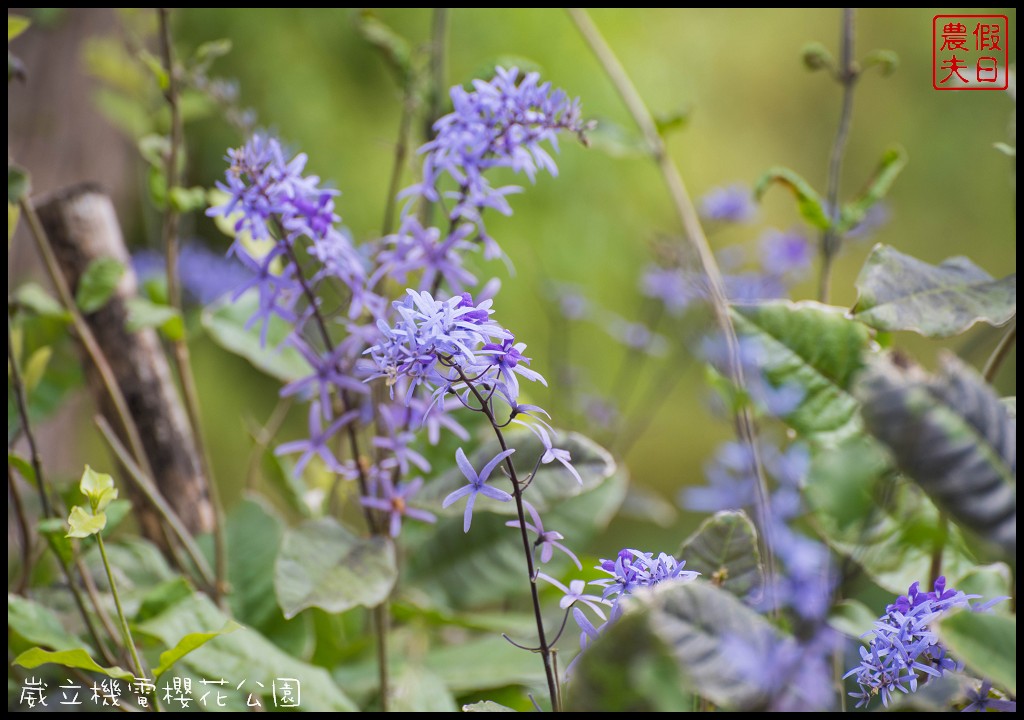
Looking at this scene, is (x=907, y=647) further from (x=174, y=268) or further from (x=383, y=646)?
(x=174, y=268)

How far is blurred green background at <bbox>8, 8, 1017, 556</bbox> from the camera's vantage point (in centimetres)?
128

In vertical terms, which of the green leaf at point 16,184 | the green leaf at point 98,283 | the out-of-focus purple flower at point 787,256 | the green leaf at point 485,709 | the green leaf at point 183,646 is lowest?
the green leaf at point 485,709

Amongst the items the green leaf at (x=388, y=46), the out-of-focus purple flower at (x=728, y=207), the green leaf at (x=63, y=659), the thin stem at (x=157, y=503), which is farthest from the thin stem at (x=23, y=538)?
the out-of-focus purple flower at (x=728, y=207)

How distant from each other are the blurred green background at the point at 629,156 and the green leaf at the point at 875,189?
493mm

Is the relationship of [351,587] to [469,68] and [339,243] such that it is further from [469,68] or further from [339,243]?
[469,68]

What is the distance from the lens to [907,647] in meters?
0.25

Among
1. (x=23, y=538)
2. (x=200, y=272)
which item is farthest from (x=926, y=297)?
(x=200, y=272)

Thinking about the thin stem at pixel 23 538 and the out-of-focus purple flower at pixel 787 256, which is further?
the out-of-focus purple flower at pixel 787 256

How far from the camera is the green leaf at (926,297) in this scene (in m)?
0.31

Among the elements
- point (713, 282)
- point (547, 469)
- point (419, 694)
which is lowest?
point (419, 694)

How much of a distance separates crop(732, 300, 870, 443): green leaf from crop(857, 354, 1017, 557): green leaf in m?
0.12

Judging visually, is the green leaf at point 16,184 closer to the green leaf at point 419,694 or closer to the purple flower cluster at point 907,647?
the green leaf at point 419,694

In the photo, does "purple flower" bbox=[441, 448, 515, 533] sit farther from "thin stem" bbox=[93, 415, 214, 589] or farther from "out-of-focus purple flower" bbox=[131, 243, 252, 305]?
"out-of-focus purple flower" bbox=[131, 243, 252, 305]

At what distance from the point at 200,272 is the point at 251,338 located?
300mm
